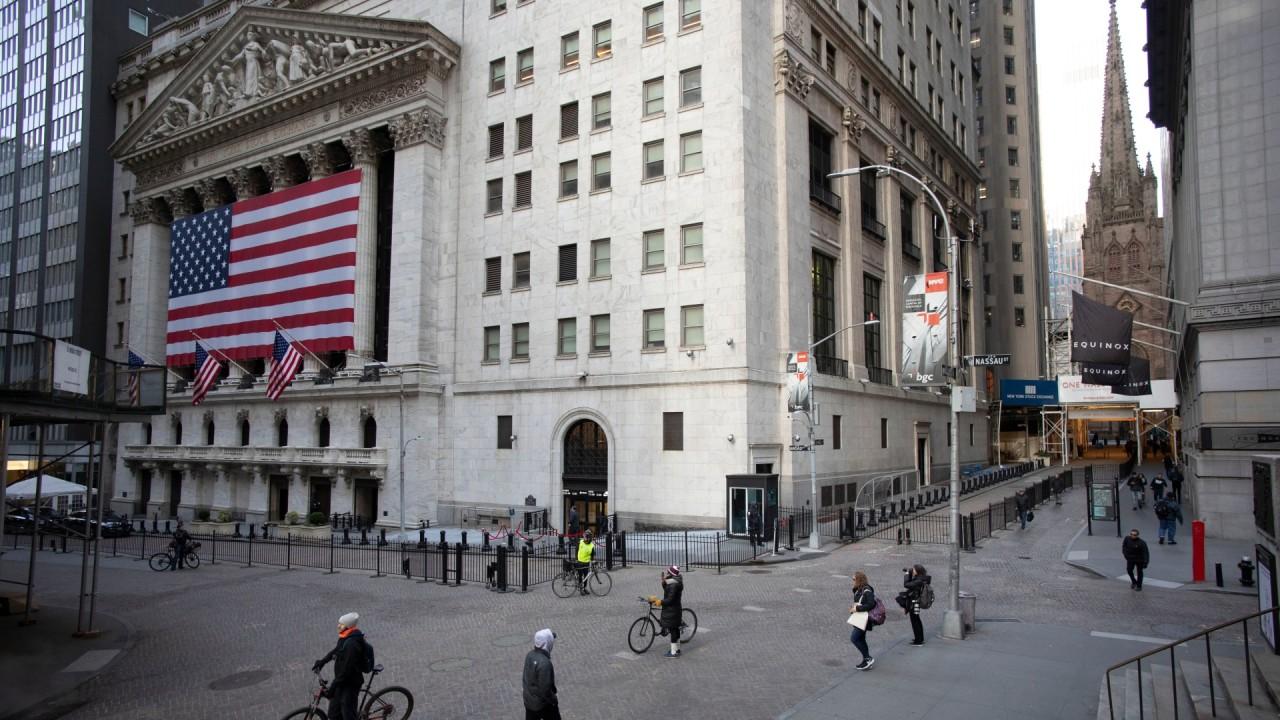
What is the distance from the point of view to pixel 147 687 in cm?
1367

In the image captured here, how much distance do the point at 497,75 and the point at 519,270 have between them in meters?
10.9

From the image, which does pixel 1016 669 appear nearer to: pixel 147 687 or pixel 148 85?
pixel 147 687

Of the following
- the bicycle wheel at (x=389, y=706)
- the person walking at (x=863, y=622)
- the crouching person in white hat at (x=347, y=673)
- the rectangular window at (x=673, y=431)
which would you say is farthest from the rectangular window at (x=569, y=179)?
the crouching person in white hat at (x=347, y=673)

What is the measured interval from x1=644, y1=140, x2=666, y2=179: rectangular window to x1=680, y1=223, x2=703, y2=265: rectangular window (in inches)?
124

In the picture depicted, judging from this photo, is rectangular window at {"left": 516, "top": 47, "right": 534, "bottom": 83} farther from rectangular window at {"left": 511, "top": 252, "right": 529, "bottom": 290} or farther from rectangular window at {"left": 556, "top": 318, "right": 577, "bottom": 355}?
rectangular window at {"left": 556, "top": 318, "right": 577, "bottom": 355}

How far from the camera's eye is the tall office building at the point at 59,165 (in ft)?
217

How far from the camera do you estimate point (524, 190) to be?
4022 centimetres

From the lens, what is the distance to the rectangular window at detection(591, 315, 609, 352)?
36.8m

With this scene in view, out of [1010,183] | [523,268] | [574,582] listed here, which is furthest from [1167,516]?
[1010,183]

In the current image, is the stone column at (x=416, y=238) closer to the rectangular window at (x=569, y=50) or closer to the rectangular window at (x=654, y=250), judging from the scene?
the rectangular window at (x=569, y=50)

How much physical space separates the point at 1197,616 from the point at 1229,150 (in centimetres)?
1661

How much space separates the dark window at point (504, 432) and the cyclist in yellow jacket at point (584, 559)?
19.2 m

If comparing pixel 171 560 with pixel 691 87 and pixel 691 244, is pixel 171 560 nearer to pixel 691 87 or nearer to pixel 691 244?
pixel 691 244

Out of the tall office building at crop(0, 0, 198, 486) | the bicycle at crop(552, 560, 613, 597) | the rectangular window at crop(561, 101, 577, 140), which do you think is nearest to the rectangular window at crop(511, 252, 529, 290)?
the rectangular window at crop(561, 101, 577, 140)
